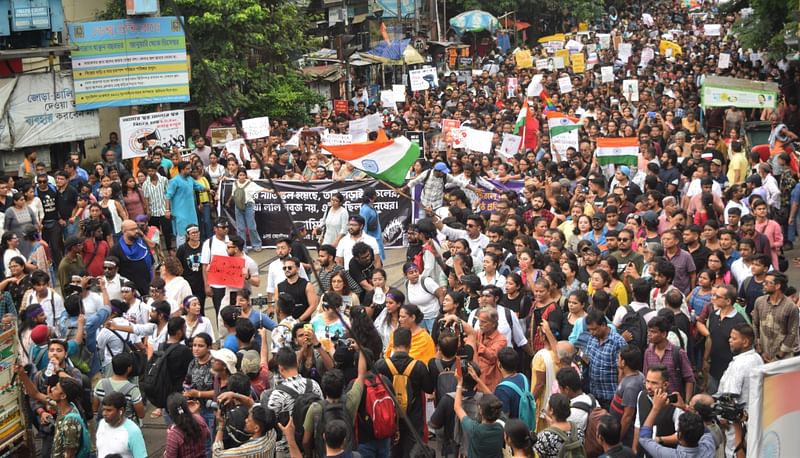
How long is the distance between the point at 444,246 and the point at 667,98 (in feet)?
43.2

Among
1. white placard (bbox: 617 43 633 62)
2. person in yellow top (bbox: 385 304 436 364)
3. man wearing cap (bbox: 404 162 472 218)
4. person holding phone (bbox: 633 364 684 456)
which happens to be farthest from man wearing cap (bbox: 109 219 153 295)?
white placard (bbox: 617 43 633 62)

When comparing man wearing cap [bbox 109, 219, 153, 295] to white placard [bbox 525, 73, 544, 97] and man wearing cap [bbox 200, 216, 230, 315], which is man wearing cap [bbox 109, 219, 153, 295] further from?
white placard [bbox 525, 73, 544, 97]

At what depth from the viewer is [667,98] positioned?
23.6 m

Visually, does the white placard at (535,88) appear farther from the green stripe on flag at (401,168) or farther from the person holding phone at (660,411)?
the person holding phone at (660,411)

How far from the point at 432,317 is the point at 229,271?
2024mm

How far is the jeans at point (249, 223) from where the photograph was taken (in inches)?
652

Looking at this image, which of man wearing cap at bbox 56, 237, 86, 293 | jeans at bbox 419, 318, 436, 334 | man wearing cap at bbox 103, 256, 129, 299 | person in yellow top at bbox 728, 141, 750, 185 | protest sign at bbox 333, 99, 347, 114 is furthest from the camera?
protest sign at bbox 333, 99, 347, 114

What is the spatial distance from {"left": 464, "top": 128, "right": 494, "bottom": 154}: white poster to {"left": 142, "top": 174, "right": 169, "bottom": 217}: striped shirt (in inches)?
201

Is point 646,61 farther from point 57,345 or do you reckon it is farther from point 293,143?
point 57,345

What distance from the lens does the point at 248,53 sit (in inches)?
1023

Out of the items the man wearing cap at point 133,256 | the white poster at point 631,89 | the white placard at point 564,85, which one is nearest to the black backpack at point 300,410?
the man wearing cap at point 133,256

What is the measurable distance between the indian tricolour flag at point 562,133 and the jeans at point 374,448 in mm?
10882

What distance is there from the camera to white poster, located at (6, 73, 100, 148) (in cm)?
1992

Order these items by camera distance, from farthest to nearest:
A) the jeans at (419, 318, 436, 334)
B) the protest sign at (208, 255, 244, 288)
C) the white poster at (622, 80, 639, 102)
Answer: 1. the white poster at (622, 80, 639, 102)
2. the protest sign at (208, 255, 244, 288)
3. the jeans at (419, 318, 436, 334)
